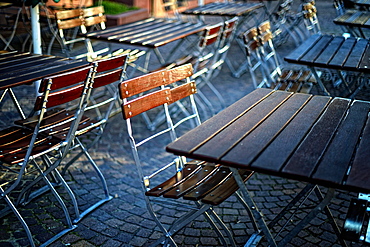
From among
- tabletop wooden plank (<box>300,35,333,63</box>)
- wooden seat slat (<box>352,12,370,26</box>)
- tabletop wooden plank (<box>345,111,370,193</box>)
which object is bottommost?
wooden seat slat (<box>352,12,370,26</box>)

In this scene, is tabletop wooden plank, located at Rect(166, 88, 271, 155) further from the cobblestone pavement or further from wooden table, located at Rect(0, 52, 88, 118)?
wooden table, located at Rect(0, 52, 88, 118)

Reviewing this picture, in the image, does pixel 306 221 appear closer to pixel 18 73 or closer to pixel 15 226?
pixel 15 226

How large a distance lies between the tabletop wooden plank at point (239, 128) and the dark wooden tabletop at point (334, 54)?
3.46 feet

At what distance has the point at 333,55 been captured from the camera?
443 centimetres

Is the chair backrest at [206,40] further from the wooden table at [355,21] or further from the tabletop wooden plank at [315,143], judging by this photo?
the tabletop wooden plank at [315,143]

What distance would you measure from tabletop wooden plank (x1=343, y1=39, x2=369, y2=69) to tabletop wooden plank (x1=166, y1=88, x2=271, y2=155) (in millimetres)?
1154

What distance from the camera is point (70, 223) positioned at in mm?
3455

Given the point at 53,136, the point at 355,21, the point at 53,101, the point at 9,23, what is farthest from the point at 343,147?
the point at 9,23

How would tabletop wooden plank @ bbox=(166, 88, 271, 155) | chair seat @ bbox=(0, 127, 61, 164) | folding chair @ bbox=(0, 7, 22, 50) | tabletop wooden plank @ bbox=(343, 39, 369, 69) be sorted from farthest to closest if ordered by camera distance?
folding chair @ bbox=(0, 7, 22, 50) < tabletop wooden plank @ bbox=(343, 39, 369, 69) < chair seat @ bbox=(0, 127, 61, 164) < tabletop wooden plank @ bbox=(166, 88, 271, 155)

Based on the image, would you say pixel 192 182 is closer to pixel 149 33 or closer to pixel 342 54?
pixel 342 54

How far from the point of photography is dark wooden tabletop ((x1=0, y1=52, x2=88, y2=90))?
3523 millimetres

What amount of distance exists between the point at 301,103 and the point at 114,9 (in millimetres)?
8274

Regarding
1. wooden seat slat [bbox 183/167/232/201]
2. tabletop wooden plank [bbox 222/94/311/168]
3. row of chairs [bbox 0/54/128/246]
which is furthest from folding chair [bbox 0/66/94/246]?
tabletop wooden plank [bbox 222/94/311/168]

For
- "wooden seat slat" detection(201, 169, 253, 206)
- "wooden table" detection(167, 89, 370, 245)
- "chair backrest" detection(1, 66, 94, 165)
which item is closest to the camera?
"wooden table" detection(167, 89, 370, 245)
